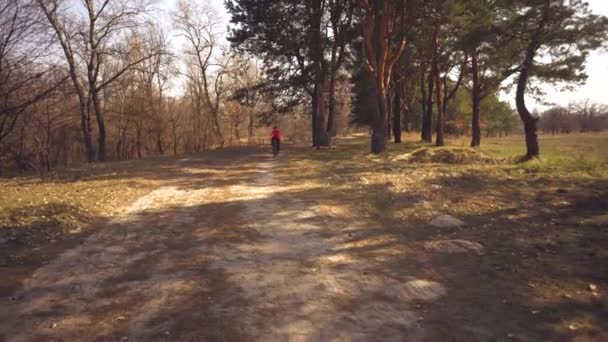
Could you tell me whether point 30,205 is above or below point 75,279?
above

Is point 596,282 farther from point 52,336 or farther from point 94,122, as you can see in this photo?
point 94,122

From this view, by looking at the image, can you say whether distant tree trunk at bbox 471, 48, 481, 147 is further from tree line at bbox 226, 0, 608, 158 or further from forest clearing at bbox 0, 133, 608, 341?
forest clearing at bbox 0, 133, 608, 341

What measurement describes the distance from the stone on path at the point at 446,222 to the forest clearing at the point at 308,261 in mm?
21

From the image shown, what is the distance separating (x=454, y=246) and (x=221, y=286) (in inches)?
155

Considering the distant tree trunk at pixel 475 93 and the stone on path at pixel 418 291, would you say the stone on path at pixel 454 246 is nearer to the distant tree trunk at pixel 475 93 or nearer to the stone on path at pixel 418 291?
the stone on path at pixel 418 291

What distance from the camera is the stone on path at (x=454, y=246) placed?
7.07 m

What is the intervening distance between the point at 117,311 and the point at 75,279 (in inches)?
53.0

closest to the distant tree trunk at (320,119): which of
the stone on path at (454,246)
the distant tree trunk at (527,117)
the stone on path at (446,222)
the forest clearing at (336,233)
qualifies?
the forest clearing at (336,233)

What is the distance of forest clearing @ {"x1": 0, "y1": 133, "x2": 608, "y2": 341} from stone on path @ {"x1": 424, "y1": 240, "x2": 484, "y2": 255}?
0.13ft

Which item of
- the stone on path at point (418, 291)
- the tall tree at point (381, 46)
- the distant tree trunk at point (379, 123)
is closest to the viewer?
the stone on path at point (418, 291)

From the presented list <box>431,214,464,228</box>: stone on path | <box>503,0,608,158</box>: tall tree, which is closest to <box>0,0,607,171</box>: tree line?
<box>503,0,608,158</box>: tall tree

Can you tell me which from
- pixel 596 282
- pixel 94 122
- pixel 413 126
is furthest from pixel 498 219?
pixel 413 126

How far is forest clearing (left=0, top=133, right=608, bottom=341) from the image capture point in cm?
463

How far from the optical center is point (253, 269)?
6.20m
